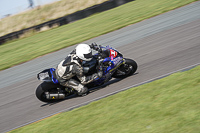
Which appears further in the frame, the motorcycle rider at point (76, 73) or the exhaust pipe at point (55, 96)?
the exhaust pipe at point (55, 96)

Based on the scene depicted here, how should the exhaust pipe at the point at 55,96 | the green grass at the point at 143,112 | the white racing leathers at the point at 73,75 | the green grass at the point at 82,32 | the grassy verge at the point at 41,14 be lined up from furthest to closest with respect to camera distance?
the grassy verge at the point at 41,14 < the green grass at the point at 82,32 < the exhaust pipe at the point at 55,96 < the white racing leathers at the point at 73,75 < the green grass at the point at 143,112

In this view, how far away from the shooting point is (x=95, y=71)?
24.3 ft

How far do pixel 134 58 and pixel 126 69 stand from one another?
1919 mm

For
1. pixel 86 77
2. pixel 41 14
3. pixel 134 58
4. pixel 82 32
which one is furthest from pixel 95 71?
pixel 41 14

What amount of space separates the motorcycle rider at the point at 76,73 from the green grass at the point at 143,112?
859 millimetres

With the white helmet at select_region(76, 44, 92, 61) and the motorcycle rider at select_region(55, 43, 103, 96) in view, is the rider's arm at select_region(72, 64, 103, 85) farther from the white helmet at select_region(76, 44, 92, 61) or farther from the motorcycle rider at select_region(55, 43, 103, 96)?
the white helmet at select_region(76, 44, 92, 61)

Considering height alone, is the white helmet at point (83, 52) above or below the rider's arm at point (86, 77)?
above

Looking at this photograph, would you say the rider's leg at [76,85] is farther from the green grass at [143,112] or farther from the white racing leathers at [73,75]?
the green grass at [143,112]

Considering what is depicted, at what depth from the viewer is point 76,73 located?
710 cm

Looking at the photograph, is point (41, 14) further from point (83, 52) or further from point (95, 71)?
point (83, 52)

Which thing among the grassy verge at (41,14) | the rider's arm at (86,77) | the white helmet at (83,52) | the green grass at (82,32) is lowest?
the rider's arm at (86,77)

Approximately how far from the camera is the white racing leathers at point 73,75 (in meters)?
7.06

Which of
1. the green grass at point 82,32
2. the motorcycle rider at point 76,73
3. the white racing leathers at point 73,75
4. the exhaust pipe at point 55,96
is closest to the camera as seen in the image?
the motorcycle rider at point 76,73

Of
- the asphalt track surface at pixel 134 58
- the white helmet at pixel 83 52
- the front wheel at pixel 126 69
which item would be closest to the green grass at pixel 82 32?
the asphalt track surface at pixel 134 58
